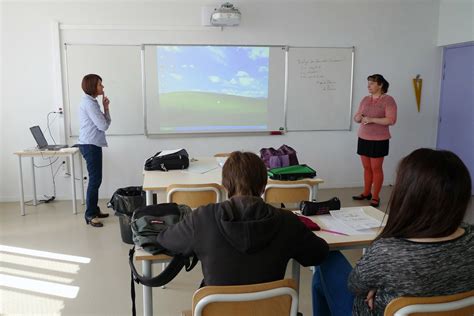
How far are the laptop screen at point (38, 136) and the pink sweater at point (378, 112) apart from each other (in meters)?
3.68

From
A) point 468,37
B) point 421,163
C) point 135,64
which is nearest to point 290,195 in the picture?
point 421,163

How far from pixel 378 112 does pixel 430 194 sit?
11.5 ft

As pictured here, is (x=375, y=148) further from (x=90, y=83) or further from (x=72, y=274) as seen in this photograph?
(x=72, y=274)

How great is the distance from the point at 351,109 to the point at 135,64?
2934mm

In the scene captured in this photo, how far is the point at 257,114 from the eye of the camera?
531 cm

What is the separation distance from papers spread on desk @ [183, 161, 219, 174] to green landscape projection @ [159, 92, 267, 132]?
5.28ft

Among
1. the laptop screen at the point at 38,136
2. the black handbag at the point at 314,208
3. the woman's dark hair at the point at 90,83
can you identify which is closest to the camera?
the black handbag at the point at 314,208

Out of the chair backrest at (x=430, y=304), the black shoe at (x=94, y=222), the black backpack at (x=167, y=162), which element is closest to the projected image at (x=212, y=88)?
the black shoe at (x=94, y=222)

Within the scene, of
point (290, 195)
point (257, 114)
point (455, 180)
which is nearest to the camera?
point (455, 180)

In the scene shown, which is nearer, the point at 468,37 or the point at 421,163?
the point at 421,163

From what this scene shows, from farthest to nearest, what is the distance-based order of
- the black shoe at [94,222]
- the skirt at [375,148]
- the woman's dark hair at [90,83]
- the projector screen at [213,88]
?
the projector screen at [213,88] < the skirt at [375,148] < the black shoe at [94,222] < the woman's dark hair at [90,83]

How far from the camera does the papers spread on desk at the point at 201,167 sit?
10.8 feet

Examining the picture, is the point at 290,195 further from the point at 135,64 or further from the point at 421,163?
the point at 135,64

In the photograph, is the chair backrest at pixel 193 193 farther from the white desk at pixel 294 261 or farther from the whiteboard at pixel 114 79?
the whiteboard at pixel 114 79
